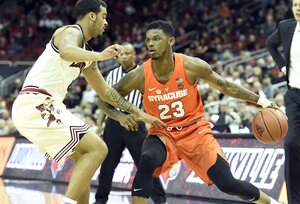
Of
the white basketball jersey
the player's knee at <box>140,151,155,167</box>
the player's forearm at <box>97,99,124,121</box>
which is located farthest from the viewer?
the player's forearm at <box>97,99,124,121</box>

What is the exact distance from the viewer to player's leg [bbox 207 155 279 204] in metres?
5.62

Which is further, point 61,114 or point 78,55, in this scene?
point 61,114

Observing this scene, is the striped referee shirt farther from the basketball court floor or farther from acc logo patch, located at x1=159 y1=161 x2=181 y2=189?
acc logo patch, located at x1=159 y1=161 x2=181 y2=189

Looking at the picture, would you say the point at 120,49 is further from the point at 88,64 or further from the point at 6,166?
the point at 6,166

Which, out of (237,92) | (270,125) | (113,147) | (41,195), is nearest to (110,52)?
(237,92)

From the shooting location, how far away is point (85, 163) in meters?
5.36

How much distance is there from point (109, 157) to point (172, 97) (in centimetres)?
193

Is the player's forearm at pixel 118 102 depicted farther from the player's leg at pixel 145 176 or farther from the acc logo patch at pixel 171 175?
the acc logo patch at pixel 171 175

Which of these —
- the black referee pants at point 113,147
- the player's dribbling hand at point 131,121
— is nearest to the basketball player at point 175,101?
the player's dribbling hand at point 131,121

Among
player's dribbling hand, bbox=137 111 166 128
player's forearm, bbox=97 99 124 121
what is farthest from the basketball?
player's forearm, bbox=97 99 124 121

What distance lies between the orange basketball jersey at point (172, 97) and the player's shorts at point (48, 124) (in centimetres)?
77

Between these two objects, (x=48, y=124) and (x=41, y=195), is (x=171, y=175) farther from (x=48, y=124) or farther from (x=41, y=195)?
(x=48, y=124)

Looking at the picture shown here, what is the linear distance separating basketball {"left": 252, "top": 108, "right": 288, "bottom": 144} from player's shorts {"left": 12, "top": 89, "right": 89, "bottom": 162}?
5.36 ft

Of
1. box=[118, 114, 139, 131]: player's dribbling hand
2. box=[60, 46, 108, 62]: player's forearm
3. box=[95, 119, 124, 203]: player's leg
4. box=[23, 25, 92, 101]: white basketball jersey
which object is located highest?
box=[60, 46, 108, 62]: player's forearm
